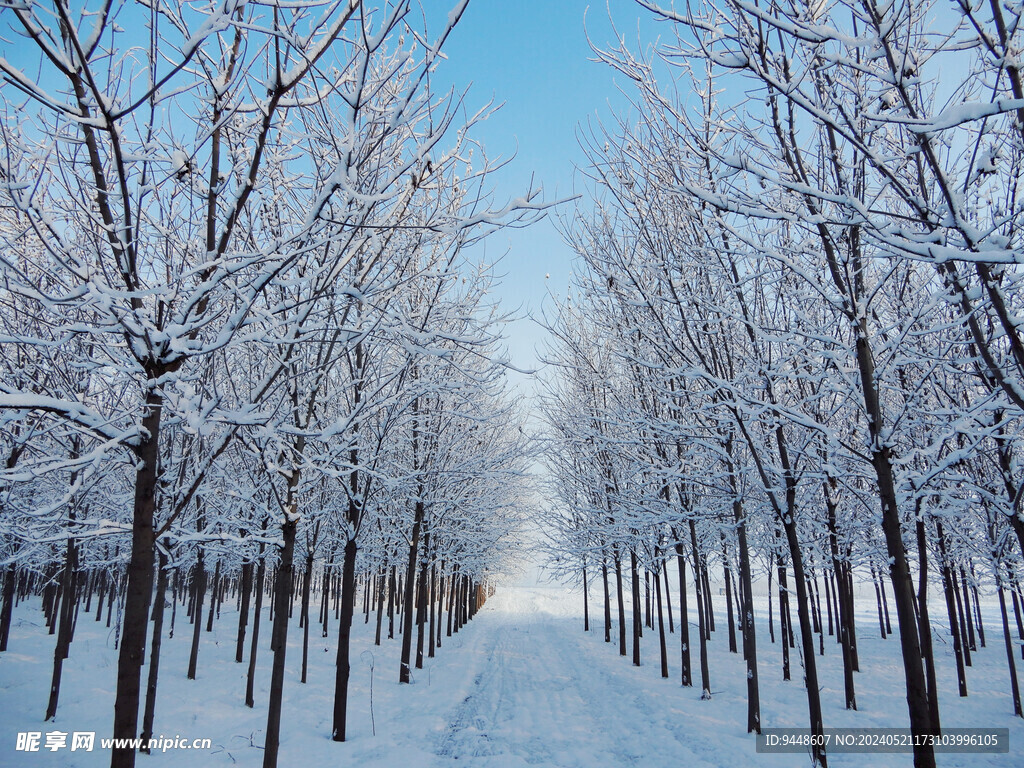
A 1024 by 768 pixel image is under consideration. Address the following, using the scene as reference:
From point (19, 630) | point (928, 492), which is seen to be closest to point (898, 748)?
point (928, 492)

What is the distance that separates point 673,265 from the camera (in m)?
6.52

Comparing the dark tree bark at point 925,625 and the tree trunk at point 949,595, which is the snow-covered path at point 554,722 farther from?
the tree trunk at point 949,595

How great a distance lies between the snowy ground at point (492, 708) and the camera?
7168 mm

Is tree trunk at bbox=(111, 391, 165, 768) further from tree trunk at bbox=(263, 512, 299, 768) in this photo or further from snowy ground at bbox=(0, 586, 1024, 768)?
snowy ground at bbox=(0, 586, 1024, 768)

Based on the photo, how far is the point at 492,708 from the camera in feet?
31.8

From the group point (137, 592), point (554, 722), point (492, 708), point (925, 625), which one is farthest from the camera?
point (492, 708)

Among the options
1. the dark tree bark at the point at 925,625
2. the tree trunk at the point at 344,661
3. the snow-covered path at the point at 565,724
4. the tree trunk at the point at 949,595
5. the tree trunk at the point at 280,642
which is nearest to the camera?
the tree trunk at the point at 280,642

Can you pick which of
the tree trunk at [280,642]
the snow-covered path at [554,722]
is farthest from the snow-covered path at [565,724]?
the tree trunk at [280,642]

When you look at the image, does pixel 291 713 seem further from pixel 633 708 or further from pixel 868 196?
pixel 868 196

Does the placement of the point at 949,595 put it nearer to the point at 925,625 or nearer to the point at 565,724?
the point at 925,625

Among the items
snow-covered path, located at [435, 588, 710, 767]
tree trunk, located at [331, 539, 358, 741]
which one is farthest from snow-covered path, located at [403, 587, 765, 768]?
tree trunk, located at [331, 539, 358, 741]

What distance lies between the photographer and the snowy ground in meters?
7.17

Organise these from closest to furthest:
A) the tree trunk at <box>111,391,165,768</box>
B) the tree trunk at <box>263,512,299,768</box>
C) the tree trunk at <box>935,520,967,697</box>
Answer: the tree trunk at <box>111,391,165,768</box>
the tree trunk at <box>263,512,299,768</box>
the tree trunk at <box>935,520,967,697</box>

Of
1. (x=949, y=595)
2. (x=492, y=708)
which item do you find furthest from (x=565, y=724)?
(x=949, y=595)
